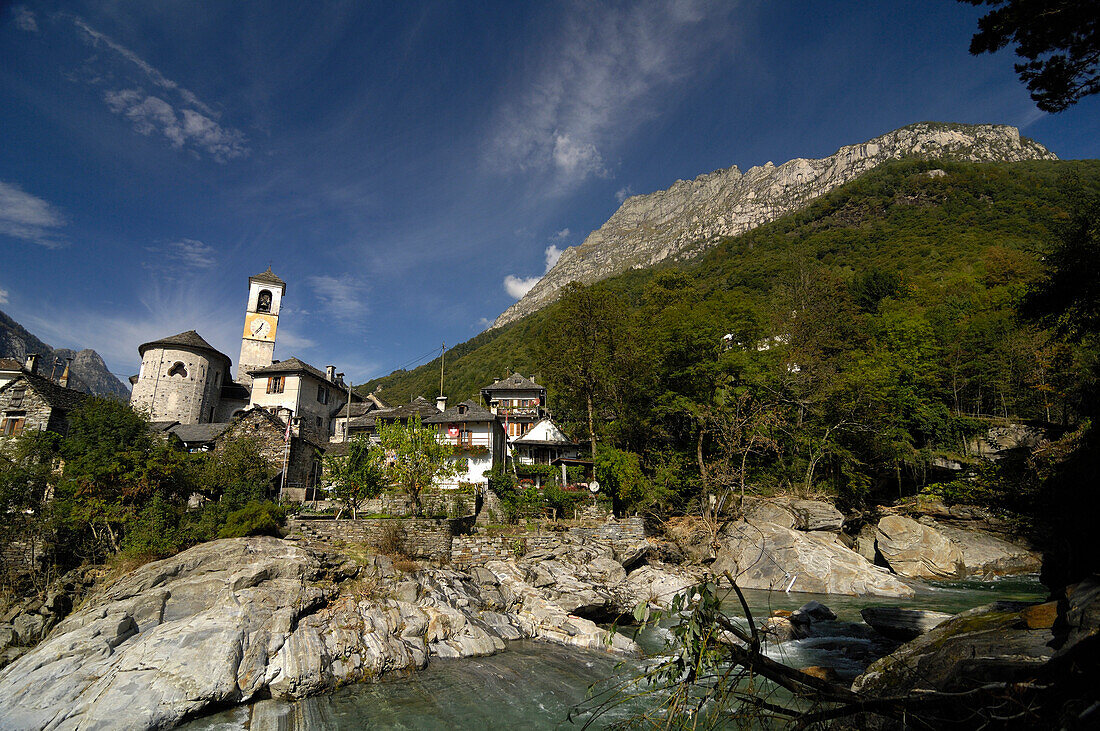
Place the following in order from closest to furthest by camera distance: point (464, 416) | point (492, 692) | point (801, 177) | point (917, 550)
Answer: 1. point (492, 692)
2. point (917, 550)
3. point (464, 416)
4. point (801, 177)

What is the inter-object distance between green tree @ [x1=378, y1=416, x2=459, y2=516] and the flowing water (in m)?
12.3

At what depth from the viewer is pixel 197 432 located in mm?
34562

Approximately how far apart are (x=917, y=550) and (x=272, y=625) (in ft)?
97.2

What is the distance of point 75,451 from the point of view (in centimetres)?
2214

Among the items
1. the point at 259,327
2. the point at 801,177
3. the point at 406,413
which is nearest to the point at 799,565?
the point at 406,413

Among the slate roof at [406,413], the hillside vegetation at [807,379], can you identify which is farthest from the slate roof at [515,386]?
the slate roof at [406,413]

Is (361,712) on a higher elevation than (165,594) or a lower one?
lower

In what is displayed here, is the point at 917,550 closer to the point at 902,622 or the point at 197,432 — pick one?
the point at 902,622

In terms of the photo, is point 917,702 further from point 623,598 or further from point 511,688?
point 623,598

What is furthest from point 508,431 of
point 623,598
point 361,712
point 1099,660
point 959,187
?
point 959,187

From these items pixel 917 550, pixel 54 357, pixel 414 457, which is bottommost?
pixel 917 550

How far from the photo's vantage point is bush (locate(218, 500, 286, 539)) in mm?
21297

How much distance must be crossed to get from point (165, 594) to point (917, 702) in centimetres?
2038

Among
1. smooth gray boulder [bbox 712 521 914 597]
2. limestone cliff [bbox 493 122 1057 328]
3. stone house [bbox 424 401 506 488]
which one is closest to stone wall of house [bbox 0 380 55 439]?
stone house [bbox 424 401 506 488]
